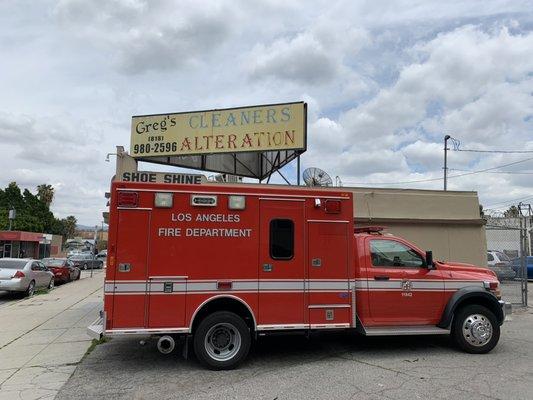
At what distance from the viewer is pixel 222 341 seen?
7.48 meters

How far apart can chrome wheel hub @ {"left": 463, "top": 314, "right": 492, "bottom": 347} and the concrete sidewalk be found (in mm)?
6251

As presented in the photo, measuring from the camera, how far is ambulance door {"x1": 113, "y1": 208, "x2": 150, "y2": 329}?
719 centimetres

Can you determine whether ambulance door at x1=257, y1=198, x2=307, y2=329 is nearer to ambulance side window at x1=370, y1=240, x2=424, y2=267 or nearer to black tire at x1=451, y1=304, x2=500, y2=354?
ambulance side window at x1=370, y1=240, x2=424, y2=267

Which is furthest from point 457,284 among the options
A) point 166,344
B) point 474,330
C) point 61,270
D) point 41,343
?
point 61,270

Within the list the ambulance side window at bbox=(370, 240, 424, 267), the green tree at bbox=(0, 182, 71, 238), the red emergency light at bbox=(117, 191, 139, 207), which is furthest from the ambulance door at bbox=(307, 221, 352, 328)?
the green tree at bbox=(0, 182, 71, 238)

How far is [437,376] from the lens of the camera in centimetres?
697

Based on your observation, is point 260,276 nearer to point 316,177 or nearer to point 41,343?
point 41,343

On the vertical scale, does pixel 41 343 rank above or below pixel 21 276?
below

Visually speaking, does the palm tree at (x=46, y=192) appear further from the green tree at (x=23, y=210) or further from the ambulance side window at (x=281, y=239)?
the ambulance side window at (x=281, y=239)

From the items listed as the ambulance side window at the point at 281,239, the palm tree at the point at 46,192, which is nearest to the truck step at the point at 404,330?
the ambulance side window at the point at 281,239

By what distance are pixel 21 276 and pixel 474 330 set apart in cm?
1573

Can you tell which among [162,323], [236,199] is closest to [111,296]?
[162,323]

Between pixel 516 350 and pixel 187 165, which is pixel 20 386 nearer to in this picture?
pixel 516 350

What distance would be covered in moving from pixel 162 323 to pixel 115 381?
38.4 inches
